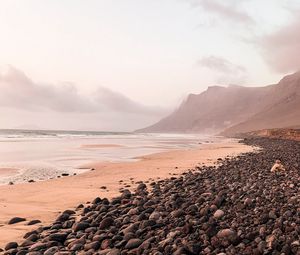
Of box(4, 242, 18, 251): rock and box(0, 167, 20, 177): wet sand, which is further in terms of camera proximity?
box(0, 167, 20, 177): wet sand

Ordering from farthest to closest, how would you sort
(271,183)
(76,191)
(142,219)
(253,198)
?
(76,191) → (271,183) → (253,198) → (142,219)

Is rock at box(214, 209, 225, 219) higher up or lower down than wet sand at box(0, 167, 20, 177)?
higher up

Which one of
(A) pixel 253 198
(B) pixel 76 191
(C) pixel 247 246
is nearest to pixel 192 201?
(A) pixel 253 198

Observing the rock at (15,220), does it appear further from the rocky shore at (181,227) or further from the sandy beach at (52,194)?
the rocky shore at (181,227)

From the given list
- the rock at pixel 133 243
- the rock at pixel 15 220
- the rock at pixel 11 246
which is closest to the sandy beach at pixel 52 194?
the rock at pixel 15 220

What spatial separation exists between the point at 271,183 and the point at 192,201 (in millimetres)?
3802

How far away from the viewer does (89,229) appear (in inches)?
326

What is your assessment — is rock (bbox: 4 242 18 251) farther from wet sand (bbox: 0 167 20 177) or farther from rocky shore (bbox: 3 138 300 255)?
wet sand (bbox: 0 167 20 177)

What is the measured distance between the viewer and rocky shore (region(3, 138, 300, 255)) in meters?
6.71

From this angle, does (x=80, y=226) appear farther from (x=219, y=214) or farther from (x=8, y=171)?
(x=8, y=171)

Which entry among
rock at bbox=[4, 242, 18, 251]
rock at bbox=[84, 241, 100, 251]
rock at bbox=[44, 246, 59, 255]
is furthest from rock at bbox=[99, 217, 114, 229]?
rock at bbox=[4, 242, 18, 251]

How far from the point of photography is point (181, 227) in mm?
7773

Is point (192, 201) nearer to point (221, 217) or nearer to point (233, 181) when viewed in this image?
point (221, 217)

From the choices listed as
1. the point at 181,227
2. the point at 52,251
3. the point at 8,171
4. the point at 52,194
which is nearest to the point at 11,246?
the point at 52,251
